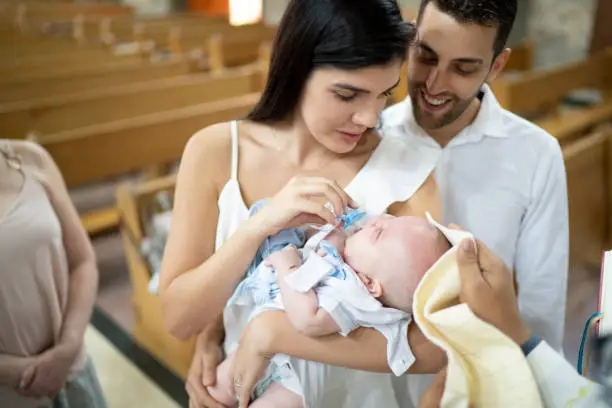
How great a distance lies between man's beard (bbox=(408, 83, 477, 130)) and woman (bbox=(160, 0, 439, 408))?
18cm

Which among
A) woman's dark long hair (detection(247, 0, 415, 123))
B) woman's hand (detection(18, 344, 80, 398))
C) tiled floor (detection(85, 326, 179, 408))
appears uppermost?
woman's dark long hair (detection(247, 0, 415, 123))

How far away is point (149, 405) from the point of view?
2.10 metres

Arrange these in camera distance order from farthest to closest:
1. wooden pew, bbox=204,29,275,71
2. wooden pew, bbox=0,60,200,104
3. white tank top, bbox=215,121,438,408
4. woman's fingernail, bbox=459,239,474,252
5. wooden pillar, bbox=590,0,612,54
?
wooden pew, bbox=204,29,275,71
wooden pew, bbox=0,60,200,104
wooden pillar, bbox=590,0,612,54
white tank top, bbox=215,121,438,408
woman's fingernail, bbox=459,239,474,252

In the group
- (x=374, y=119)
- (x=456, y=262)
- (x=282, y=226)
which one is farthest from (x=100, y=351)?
(x=456, y=262)

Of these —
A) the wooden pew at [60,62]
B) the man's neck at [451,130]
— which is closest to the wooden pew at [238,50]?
the wooden pew at [60,62]

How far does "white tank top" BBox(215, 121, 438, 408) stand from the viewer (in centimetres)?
122

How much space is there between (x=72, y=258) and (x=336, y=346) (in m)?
0.91

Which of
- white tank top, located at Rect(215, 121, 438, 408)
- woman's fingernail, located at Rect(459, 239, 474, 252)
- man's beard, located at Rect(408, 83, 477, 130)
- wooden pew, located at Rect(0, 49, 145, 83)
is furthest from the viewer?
wooden pew, located at Rect(0, 49, 145, 83)

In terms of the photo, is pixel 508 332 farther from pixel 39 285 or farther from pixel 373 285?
pixel 39 285

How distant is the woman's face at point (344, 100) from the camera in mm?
1097

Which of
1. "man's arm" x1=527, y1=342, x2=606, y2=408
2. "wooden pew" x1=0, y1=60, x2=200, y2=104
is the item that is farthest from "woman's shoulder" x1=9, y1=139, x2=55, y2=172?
"wooden pew" x1=0, y1=60, x2=200, y2=104

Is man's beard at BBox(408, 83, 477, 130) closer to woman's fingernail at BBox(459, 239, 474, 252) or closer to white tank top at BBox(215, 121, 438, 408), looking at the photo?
white tank top at BBox(215, 121, 438, 408)

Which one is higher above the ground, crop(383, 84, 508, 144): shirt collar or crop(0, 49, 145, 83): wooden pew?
crop(383, 84, 508, 144): shirt collar

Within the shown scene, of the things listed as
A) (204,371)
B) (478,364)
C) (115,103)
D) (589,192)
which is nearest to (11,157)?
(204,371)
